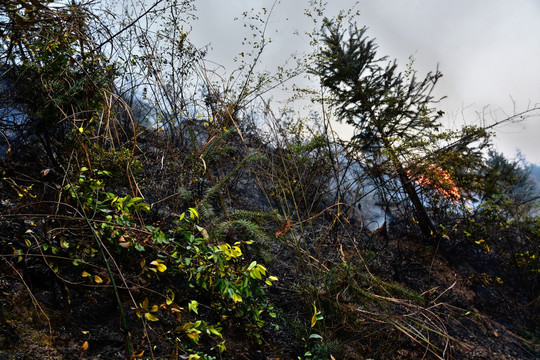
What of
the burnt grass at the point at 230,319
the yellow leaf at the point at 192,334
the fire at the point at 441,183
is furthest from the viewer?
the fire at the point at 441,183

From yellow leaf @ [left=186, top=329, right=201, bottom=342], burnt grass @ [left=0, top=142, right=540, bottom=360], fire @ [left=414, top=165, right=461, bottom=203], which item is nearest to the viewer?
yellow leaf @ [left=186, top=329, right=201, bottom=342]

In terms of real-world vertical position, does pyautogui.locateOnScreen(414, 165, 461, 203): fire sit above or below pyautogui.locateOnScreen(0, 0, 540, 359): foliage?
above

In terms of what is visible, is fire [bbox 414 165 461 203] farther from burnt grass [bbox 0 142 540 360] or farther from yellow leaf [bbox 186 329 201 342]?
yellow leaf [bbox 186 329 201 342]

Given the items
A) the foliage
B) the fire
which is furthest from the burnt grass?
the fire

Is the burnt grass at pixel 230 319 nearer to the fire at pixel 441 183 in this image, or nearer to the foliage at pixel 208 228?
the foliage at pixel 208 228

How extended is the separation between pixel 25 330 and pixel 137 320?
553 mm

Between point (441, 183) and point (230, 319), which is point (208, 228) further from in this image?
point (441, 183)

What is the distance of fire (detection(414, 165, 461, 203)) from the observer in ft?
18.4

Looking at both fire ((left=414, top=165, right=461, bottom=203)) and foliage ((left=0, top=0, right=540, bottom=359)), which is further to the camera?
fire ((left=414, top=165, right=461, bottom=203))

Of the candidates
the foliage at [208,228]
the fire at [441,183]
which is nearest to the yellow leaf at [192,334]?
the foliage at [208,228]

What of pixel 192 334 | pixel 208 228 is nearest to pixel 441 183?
pixel 208 228

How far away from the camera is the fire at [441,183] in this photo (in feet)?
18.4

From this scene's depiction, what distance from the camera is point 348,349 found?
2533 mm

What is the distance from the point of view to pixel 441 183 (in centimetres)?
579
